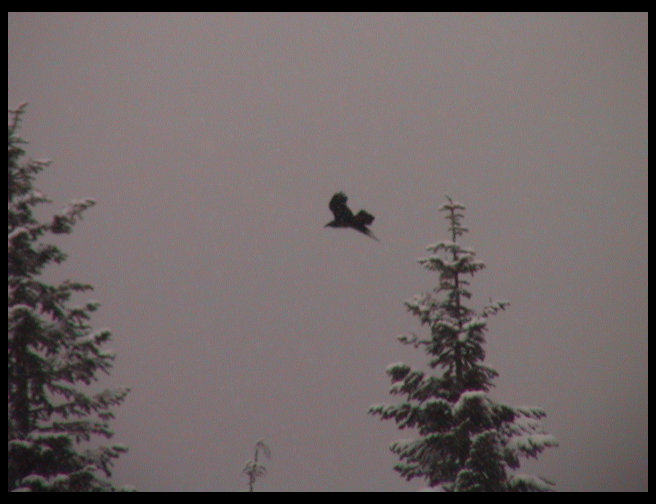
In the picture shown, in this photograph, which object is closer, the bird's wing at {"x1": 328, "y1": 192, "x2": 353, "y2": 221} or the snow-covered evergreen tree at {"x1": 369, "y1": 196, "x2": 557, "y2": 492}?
the bird's wing at {"x1": 328, "y1": 192, "x2": 353, "y2": 221}

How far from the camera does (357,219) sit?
5.10 m

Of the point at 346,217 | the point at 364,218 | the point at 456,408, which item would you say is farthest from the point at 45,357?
the point at 456,408

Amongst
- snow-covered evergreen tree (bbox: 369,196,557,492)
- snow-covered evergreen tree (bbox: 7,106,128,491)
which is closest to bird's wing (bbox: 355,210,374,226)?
snow-covered evergreen tree (bbox: 369,196,557,492)

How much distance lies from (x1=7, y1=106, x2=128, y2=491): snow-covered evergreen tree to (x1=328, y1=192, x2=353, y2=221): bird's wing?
3.43 meters

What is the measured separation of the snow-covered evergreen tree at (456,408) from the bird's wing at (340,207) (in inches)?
75.2

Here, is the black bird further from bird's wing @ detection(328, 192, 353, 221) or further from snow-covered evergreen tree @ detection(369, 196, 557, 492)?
snow-covered evergreen tree @ detection(369, 196, 557, 492)

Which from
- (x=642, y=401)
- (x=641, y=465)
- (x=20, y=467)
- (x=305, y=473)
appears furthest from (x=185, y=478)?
(x=20, y=467)

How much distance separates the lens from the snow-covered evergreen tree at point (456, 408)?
5824 mm

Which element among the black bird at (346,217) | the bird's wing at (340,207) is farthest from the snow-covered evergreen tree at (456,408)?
the bird's wing at (340,207)

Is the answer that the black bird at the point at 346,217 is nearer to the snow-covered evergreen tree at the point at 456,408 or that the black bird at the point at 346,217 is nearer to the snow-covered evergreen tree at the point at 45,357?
the snow-covered evergreen tree at the point at 456,408

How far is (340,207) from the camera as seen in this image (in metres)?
4.93

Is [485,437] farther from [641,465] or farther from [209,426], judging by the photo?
[209,426]

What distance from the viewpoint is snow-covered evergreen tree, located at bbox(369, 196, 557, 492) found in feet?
19.1
